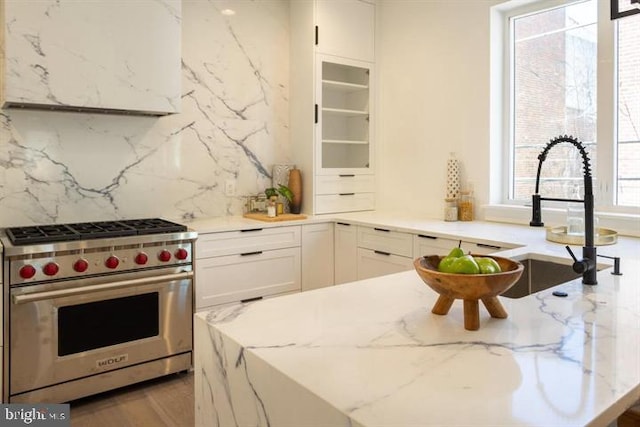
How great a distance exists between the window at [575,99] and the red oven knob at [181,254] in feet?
6.95

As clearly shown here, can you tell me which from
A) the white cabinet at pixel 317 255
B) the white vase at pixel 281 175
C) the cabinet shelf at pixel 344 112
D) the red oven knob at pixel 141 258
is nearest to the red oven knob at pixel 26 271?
the red oven knob at pixel 141 258

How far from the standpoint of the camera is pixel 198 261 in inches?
111

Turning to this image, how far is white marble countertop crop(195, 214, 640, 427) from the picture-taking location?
734mm

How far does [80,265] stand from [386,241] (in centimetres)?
171

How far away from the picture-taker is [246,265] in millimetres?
3049

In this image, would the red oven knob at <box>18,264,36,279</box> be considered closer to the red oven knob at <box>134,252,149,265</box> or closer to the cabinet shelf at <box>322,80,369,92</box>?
the red oven knob at <box>134,252,149,265</box>

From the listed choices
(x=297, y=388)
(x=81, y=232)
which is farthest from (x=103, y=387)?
(x=297, y=388)

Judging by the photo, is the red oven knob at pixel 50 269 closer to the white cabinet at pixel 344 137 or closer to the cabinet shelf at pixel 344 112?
the white cabinet at pixel 344 137

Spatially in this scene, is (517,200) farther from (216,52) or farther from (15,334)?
(15,334)

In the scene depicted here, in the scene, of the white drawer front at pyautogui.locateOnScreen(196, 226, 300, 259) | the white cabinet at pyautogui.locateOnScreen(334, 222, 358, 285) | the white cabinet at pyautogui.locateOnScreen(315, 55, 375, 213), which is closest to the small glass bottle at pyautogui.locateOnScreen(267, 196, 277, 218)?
the white drawer front at pyautogui.locateOnScreen(196, 226, 300, 259)

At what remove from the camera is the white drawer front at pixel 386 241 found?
2887 millimetres

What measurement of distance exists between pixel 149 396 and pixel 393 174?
7.65 feet

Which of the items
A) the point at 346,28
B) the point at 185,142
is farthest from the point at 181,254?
the point at 346,28

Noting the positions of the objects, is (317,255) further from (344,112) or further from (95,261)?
(95,261)
